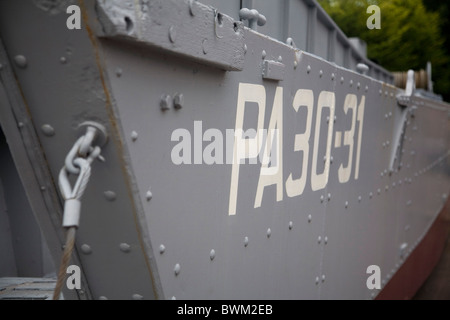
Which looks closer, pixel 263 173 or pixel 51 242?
pixel 51 242

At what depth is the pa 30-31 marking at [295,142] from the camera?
1935 millimetres

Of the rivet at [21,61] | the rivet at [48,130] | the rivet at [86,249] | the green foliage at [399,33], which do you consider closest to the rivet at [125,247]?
the rivet at [86,249]

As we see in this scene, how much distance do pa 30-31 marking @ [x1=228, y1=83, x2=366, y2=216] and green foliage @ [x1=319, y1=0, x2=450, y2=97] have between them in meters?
19.5

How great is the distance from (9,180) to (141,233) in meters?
1.67

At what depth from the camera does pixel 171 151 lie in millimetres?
1558

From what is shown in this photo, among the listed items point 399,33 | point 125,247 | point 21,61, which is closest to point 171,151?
point 125,247

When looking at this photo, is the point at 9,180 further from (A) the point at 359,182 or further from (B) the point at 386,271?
(B) the point at 386,271

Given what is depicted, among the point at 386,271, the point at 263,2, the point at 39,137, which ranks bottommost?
the point at 386,271

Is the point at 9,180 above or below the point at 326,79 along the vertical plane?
below

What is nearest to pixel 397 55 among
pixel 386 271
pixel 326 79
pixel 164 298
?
pixel 386 271

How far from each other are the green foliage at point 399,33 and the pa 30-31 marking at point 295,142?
19490 millimetres

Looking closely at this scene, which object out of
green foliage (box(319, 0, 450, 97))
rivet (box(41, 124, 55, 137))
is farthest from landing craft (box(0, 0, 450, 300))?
green foliage (box(319, 0, 450, 97))

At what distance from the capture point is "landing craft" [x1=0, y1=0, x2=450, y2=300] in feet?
4.27

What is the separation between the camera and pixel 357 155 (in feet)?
11.3
